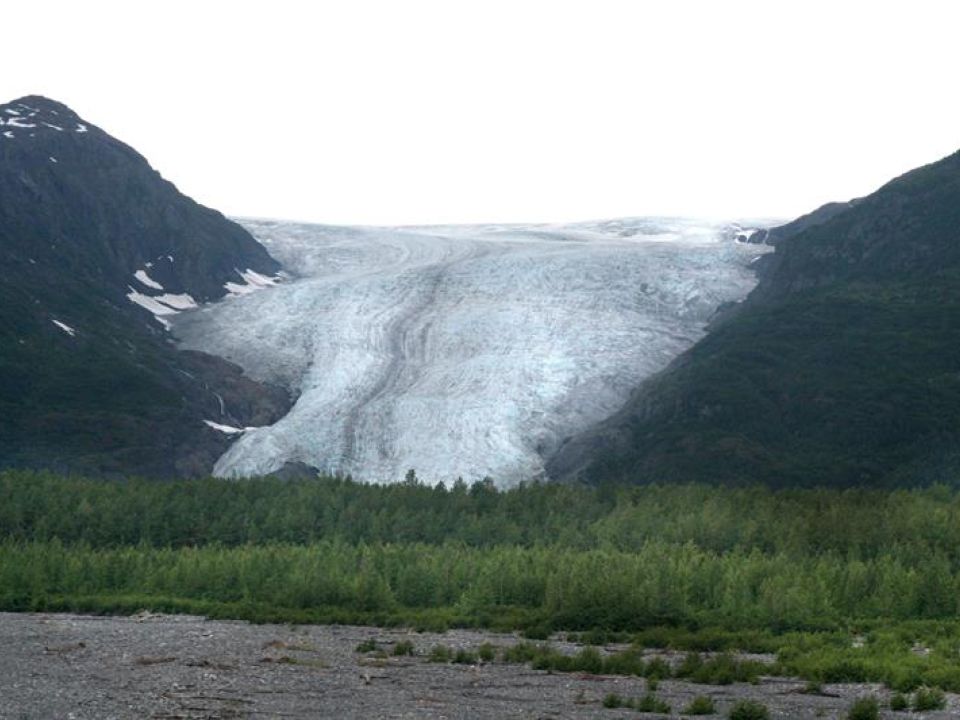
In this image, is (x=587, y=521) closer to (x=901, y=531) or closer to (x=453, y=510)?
(x=453, y=510)

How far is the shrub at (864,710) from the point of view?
21484 millimetres

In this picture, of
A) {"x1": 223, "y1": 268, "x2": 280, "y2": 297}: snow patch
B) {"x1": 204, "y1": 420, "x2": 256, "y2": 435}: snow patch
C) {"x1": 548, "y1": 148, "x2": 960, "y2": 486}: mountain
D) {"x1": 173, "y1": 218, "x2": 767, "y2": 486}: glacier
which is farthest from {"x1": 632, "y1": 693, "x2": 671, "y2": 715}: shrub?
{"x1": 223, "y1": 268, "x2": 280, "y2": 297}: snow patch

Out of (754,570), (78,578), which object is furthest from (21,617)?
(754,570)

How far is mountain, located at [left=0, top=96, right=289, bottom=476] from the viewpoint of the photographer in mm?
77375

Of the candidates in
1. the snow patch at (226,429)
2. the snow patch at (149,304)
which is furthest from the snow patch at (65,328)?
the snow patch at (226,429)

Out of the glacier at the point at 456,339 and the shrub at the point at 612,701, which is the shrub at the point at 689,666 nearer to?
the shrub at the point at 612,701

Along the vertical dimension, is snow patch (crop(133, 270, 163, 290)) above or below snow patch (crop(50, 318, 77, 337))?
above

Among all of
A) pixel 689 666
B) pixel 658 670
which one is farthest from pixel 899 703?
pixel 658 670

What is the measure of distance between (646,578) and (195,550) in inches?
636

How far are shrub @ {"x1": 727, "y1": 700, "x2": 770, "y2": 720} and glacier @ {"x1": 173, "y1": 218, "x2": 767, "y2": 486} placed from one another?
49.9 meters

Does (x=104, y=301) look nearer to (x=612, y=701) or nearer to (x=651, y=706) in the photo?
(x=612, y=701)

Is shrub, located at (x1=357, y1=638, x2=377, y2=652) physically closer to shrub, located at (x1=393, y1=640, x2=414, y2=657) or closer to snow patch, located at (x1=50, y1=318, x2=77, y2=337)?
shrub, located at (x1=393, y1=640, x2=414, y2=657)

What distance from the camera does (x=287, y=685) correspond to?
954 inches

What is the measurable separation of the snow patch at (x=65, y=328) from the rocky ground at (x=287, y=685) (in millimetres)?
58307
